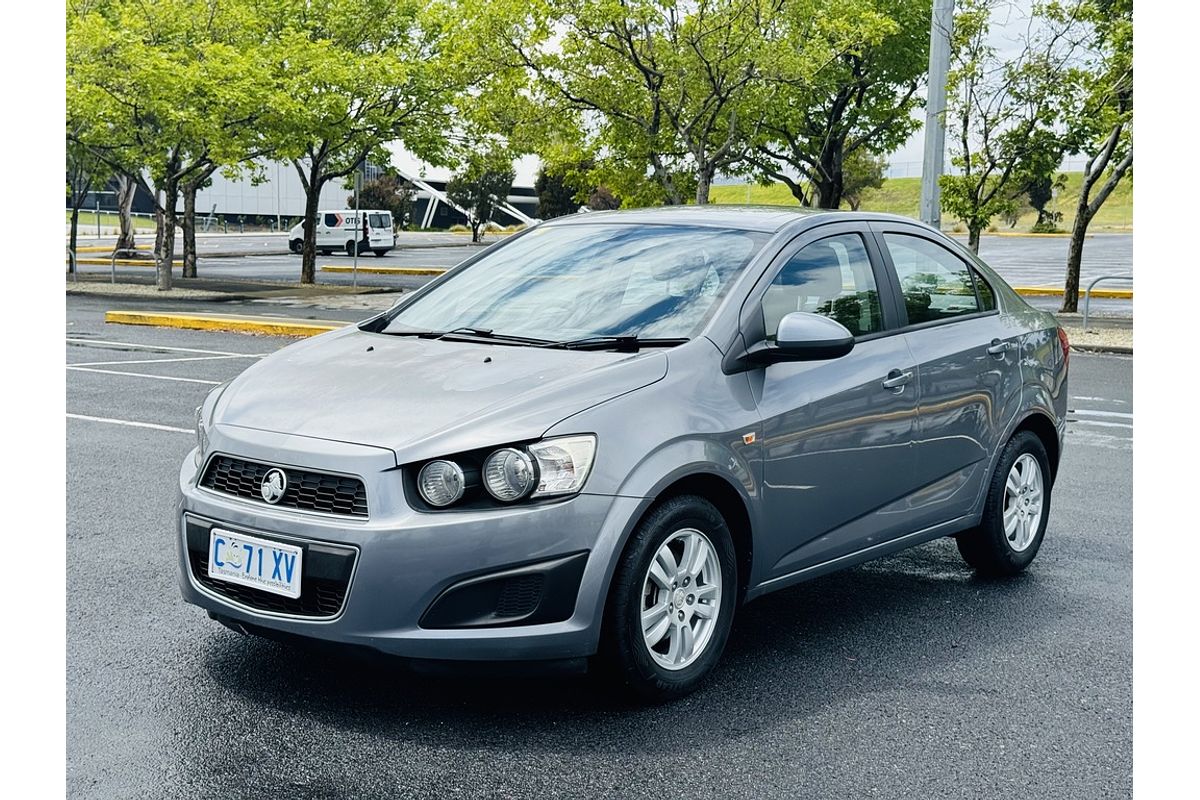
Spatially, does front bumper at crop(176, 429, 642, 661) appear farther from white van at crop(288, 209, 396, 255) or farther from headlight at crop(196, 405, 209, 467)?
white van at crop(288, 209, 396, 255)

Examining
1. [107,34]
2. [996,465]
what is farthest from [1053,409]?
[107,34]

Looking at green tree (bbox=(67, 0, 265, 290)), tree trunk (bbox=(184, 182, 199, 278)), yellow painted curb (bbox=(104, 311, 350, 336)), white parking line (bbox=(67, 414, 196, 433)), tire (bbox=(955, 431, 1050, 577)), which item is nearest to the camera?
tire (bbox=(955, 431, 1050, 577))

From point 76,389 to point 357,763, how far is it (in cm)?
929

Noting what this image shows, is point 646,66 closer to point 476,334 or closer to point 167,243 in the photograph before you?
point 167,243

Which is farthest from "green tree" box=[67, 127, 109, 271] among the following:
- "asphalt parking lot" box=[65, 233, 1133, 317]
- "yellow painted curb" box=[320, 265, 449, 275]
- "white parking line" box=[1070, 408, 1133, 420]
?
"white parking line" box=[1070, 408, 1133, 420]

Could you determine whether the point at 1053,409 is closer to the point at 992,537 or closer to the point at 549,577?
the point at 992,537

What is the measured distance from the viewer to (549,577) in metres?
3.88

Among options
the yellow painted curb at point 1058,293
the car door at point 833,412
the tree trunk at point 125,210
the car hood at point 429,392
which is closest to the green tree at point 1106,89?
the yellow painted curb at point 1058,293

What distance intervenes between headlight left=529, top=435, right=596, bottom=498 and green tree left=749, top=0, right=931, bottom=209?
2455 centimetres

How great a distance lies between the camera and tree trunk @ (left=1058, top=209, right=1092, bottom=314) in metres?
21.6

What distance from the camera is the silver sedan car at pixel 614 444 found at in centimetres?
387

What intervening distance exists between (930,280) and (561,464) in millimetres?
2471

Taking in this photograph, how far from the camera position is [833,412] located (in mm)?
4836

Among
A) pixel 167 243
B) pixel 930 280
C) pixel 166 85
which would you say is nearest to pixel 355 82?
pixel 166 85
